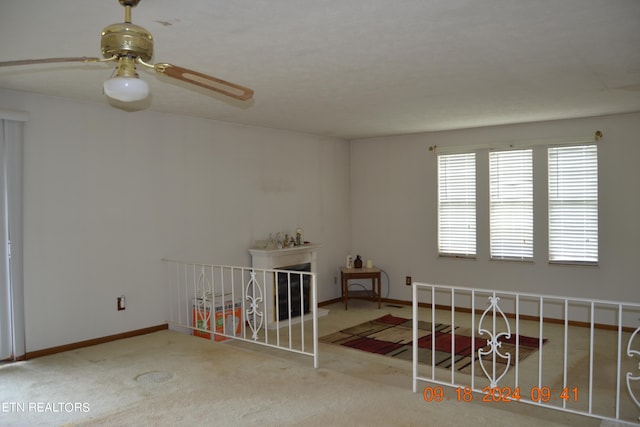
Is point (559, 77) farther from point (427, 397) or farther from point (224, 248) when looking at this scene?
point (224, 248)

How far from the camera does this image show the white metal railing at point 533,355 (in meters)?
→ 3.12

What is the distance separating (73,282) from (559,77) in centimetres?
447

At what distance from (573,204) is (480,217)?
1.13 metres

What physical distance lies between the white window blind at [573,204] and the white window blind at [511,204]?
0.88ft

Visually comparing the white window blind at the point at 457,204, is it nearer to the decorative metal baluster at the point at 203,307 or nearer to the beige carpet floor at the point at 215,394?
the beige carpet floor at the point at 215,394

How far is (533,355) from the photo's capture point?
15.9 feet

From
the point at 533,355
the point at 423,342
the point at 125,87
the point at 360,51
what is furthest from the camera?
the point at 423,342

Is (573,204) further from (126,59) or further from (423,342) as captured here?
(126,59)

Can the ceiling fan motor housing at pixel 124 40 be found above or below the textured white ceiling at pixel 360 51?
below

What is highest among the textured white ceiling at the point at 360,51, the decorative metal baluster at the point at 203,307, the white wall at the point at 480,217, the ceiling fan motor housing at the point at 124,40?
the textured white ceiling at the point at 360,51

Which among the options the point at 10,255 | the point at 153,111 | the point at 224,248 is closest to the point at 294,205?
the point at 224,248

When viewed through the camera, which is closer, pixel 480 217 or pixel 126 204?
pixel 126 204

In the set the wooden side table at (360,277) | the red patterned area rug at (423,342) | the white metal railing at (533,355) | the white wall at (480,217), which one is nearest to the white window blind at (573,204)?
the white wall at (480,217)

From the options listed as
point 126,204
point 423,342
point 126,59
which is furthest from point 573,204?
point 126,59
